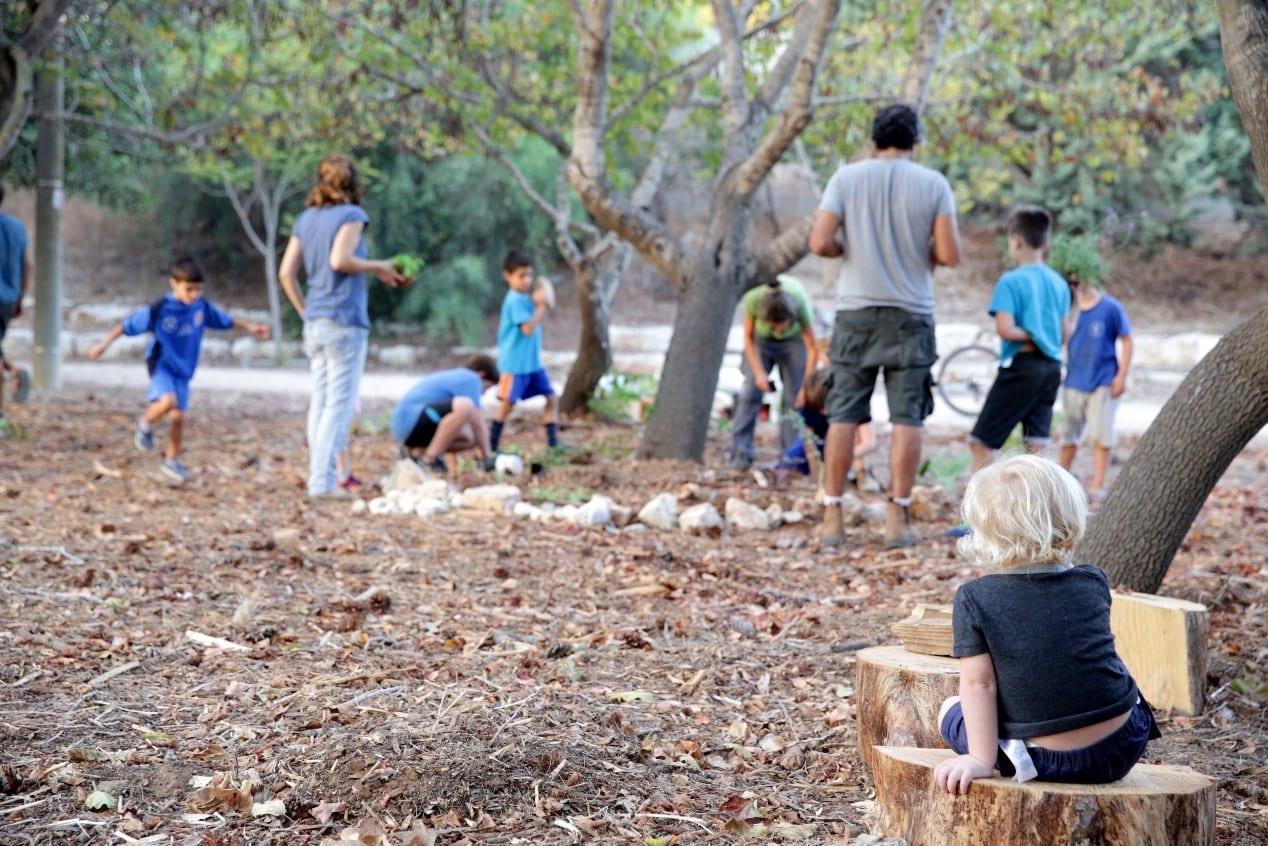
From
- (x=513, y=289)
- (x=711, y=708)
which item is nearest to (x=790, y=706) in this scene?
(x=711, y=708)

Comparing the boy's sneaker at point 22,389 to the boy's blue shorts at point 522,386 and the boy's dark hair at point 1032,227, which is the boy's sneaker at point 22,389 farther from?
the boy's dark hair at point 1032,227

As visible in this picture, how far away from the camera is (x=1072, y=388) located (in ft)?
29.9

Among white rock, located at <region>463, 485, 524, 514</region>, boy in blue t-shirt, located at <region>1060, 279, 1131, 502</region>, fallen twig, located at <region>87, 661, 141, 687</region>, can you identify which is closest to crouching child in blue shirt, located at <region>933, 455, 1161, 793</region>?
fallen twig, located at <region>87, 661, 141, 687</region>

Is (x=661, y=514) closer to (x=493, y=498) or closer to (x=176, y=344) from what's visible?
(x=493, y=498)

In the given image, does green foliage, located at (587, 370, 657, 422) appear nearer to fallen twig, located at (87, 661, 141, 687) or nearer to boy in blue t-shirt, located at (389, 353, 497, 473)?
boy in blue t-shirt, located at (389, 353, 497, 473)

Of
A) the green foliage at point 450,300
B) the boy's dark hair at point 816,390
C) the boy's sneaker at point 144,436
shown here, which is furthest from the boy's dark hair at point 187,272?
the green foliage at point 450,300

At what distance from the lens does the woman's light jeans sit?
7.91 meters

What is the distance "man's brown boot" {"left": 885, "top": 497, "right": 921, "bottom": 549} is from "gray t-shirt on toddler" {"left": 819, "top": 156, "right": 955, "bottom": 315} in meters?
1.07

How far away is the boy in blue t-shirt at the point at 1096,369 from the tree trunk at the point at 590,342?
16.7 feet

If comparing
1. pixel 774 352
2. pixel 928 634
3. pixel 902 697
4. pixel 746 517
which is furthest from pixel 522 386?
pixel 902 697

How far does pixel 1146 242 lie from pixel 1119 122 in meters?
13.9

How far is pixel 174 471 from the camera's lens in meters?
8.53

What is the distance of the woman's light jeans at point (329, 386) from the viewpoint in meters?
7.91

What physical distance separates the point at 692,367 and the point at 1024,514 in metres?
6.62
